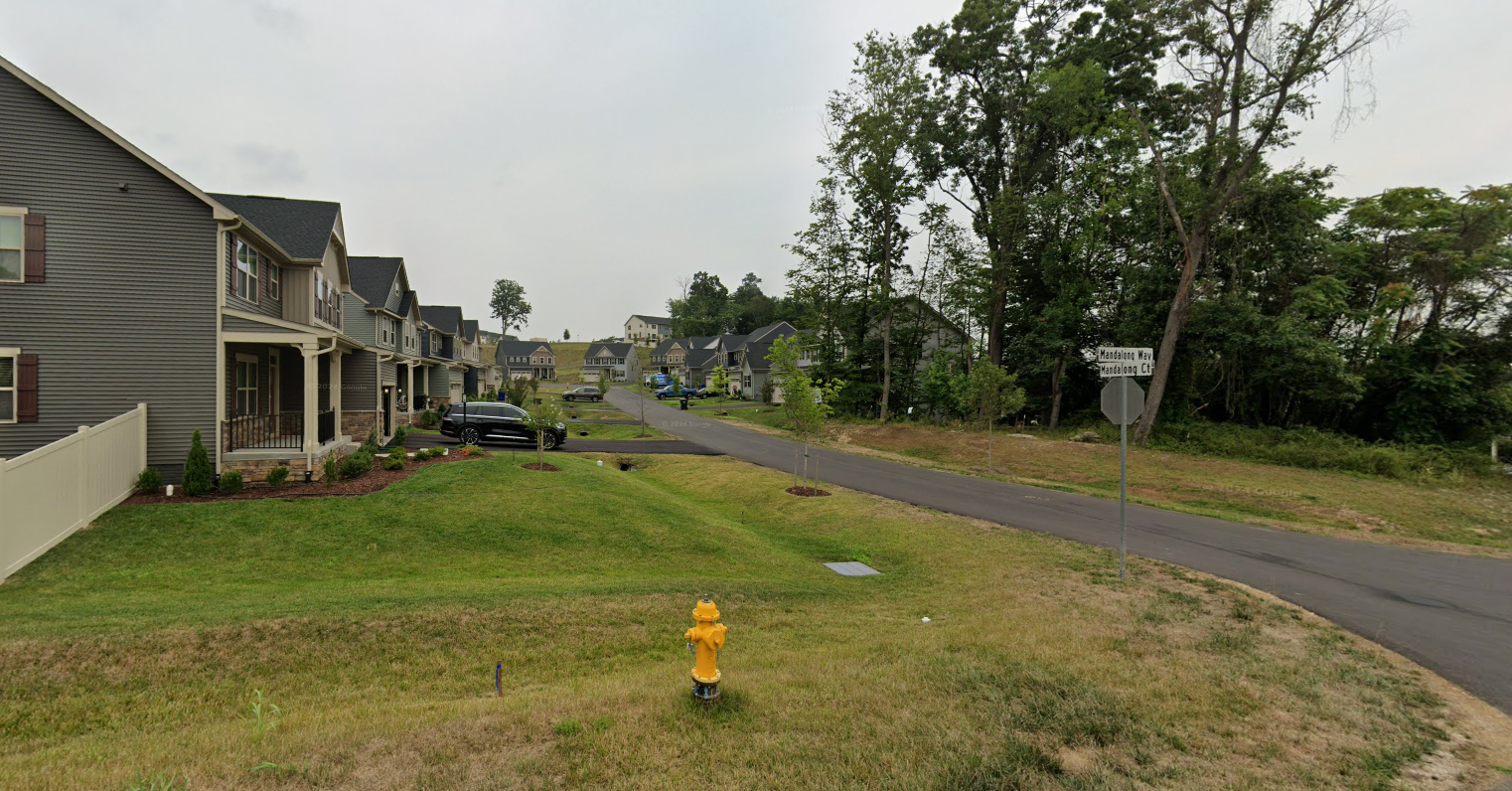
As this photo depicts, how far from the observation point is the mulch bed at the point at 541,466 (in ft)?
53.1

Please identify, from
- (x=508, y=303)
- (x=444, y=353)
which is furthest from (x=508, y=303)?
(x=444, y=353)

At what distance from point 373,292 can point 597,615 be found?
26365 millimetres

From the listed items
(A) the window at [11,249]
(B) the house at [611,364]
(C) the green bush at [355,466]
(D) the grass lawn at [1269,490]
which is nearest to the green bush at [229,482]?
(C) the green bush at [355,466]

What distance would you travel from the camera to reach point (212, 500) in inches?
456

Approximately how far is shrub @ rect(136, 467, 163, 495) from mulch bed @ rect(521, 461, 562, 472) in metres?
7.11

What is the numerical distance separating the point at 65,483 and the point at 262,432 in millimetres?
5782

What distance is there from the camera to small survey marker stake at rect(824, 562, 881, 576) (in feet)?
34.2

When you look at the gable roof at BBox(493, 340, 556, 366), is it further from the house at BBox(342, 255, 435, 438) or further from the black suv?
the black suv

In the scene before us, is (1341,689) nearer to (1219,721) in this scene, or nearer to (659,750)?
(1219,721)

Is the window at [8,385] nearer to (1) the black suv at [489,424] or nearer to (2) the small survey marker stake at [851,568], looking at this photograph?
(1) the black suv at [489,424]

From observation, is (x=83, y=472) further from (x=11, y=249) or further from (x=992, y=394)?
(x=992, y=394)

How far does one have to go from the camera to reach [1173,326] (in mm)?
25547

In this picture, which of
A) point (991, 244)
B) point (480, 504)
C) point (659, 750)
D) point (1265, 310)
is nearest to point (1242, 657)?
point (659, 750)

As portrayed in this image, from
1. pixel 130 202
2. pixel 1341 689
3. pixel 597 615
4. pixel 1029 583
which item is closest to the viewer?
pixel 1341 689
